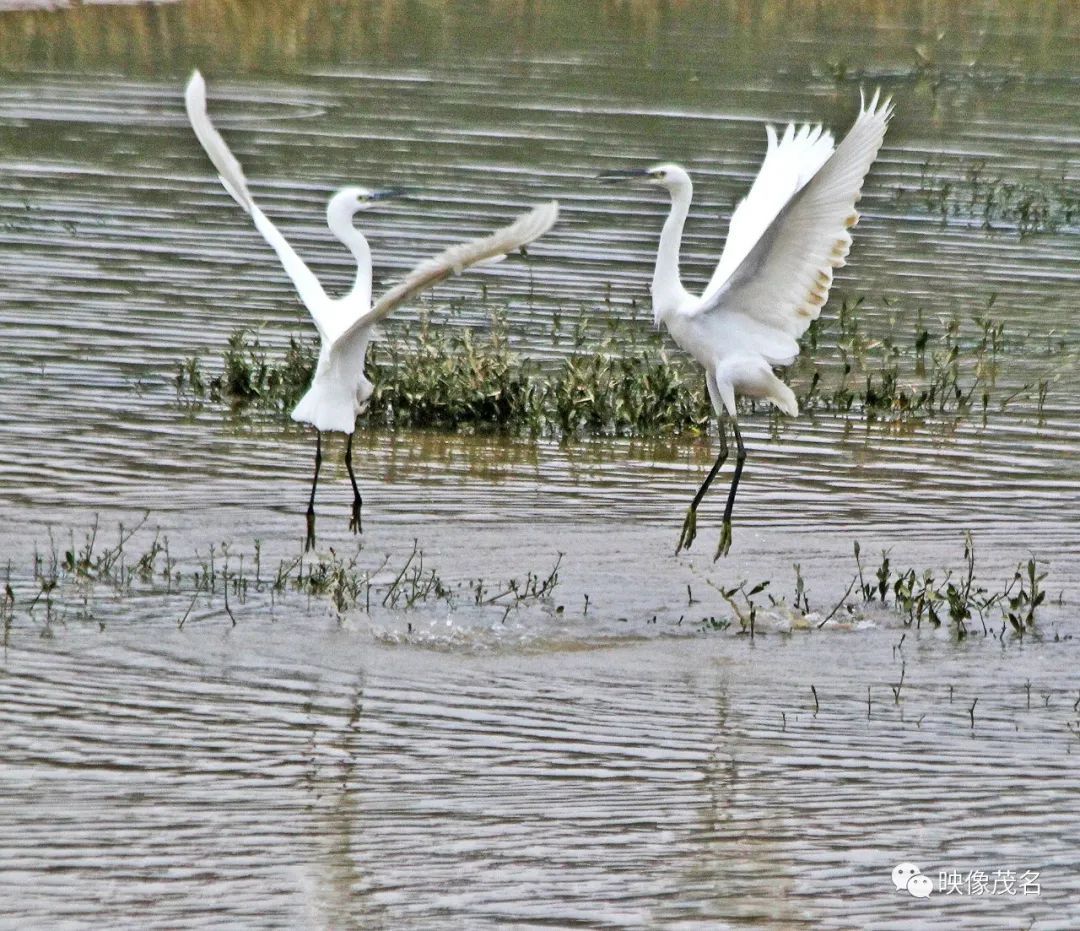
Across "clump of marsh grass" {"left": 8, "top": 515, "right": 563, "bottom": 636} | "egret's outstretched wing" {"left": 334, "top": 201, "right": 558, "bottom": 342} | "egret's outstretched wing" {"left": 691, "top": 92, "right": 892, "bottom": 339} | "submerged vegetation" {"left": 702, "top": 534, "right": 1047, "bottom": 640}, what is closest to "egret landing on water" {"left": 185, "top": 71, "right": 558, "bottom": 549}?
"clump of marsh grass" {"left": 8, "top": 515, "right": 563, "bottom": 636}

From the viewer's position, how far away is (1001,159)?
2120 cm

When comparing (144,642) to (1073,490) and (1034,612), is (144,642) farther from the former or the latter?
(1073,490)

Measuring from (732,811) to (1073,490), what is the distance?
4746mm

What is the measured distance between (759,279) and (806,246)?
1.10 feet

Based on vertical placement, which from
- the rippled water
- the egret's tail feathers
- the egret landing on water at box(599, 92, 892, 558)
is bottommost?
the rippled water

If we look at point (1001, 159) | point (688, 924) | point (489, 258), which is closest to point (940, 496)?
point (489, 258)

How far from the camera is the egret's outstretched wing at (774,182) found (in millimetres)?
9508

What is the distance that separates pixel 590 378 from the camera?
11.1 metres

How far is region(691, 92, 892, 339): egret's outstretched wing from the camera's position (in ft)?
26.5

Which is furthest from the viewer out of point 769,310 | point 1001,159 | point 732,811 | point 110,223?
point 1001,159

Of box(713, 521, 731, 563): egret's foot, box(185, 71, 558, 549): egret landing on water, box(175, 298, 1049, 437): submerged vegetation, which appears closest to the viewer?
box(713, 521, 731, 563): egret's foot

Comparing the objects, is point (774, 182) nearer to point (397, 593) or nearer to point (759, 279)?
point (759, 279)

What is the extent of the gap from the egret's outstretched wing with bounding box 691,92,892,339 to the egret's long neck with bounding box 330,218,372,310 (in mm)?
1495

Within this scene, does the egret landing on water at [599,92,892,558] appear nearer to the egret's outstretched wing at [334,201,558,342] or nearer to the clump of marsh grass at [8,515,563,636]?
the clump of marsh grass at [8,515,563,636]
